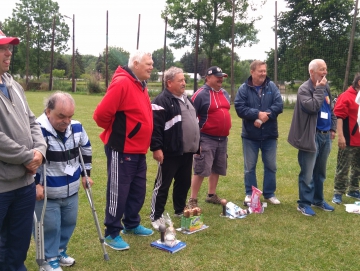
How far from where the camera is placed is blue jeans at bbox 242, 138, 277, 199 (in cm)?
505

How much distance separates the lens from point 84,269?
3.30 m

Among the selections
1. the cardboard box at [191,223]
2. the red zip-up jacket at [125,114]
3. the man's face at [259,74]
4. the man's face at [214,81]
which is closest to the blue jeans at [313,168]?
the man's face at [259,74]

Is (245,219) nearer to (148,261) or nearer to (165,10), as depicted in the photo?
(148,261)

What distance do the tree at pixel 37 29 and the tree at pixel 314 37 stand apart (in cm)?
3157

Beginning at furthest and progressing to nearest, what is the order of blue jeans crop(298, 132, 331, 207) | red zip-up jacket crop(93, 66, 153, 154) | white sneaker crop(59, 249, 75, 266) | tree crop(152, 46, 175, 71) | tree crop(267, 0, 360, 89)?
1. tree crop(152, 46, 175, 71)
2. tree crop(267, 0, 360, 89)
3. blue jeans crop(298, 132, 331, 207)
4. red zip-up jacket crop(93, 66, 153, 154)
5. white sneaker crop(59, 249, 75, 266)

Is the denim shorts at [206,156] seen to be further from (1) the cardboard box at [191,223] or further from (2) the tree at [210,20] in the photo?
(2) the tree at [210,20]

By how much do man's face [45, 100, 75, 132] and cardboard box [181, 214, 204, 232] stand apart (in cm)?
176

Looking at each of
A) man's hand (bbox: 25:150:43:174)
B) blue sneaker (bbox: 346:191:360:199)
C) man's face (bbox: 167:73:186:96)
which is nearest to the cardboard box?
man's face (bbox: 167:73:186:96)

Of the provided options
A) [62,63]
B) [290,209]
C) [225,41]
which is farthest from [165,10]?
[290,209]

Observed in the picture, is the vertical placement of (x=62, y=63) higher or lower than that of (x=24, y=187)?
higher

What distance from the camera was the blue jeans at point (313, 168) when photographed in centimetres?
471

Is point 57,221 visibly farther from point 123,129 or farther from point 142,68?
point 142,68

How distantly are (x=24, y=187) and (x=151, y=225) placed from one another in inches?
79.5

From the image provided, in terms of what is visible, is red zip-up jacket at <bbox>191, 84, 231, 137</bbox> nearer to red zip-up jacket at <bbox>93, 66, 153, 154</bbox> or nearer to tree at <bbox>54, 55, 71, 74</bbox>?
red zip-up jacket at <bbox>93, 66, 153, 154</bbox>
